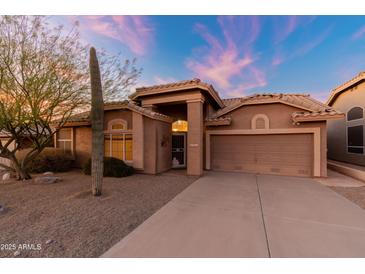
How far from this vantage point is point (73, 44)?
6.89m

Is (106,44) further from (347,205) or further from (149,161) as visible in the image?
(347,205)

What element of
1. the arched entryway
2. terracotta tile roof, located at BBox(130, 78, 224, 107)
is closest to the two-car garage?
the arched entryway

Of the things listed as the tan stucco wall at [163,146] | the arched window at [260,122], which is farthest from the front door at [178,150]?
the arched window at [260,122]

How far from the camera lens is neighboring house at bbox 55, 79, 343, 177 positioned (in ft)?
29.4

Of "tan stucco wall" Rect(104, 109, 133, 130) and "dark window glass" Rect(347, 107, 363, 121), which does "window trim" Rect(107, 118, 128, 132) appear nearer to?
"tan stucco wall" Rect(104, 109, 133, 130)

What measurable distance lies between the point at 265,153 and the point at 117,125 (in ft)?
30.5

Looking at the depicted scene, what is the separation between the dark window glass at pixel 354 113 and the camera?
11.1m

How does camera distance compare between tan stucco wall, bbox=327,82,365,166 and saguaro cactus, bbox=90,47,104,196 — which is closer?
saguaro cactus, bbox=90,47,104,196

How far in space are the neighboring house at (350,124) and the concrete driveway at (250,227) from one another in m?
8.66

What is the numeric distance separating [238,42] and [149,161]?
358 inches

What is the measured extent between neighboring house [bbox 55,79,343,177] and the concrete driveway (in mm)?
3443

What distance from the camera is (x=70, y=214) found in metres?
4.33

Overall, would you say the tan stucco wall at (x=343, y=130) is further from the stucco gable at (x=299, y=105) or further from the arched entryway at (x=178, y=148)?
the arched entryway at (x=178, y=148)

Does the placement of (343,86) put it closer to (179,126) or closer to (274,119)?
(274,119)
